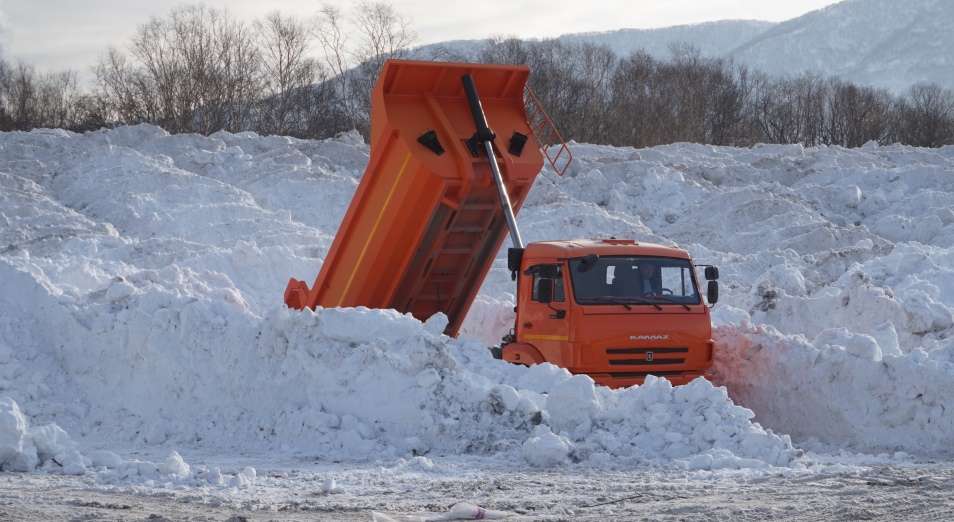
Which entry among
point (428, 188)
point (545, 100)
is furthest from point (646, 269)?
point (545, 100)

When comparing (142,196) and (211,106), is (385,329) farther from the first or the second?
(211,106)

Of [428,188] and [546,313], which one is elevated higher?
[428,188]

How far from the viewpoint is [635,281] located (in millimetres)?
11070

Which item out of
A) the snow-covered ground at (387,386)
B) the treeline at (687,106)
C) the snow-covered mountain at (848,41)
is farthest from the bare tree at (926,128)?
the snow-covered mountain at (848,41)

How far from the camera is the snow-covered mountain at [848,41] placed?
120562mm

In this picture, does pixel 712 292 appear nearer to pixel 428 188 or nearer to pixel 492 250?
pixel 492 250

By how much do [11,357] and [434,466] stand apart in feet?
17.8

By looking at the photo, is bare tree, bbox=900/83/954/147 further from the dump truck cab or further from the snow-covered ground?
the dump truck cab

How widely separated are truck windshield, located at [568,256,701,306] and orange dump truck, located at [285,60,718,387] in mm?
12

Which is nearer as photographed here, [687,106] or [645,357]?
[645,357]

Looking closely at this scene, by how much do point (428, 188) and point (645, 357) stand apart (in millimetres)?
2634

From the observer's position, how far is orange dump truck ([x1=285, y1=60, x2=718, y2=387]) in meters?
10.7

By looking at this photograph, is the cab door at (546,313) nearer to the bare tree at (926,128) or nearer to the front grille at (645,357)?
the front grille at (645,357)

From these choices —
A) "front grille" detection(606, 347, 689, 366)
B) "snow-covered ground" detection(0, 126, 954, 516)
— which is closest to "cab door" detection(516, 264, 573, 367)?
"front grille" detection(606, 347, 689, 366)
